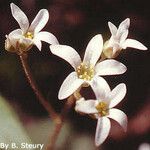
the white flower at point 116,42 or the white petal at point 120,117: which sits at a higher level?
the white flower at point 116,42

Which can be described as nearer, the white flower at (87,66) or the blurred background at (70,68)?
the white flower at (87,66)

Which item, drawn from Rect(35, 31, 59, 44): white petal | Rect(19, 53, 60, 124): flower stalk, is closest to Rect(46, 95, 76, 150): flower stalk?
Rect(19, 53, 60, 124): flower stalk

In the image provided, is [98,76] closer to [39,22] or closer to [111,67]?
[111,67]

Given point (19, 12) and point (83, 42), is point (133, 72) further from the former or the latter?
point (19, 12)

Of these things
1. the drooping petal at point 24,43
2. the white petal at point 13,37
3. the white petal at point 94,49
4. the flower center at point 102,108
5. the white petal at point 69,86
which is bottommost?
the flower center at point 102,108

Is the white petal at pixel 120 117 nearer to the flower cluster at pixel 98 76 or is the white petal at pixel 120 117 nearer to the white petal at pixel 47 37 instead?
the flower cluster at pixel 98 76

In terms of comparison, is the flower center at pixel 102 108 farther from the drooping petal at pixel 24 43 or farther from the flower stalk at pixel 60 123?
the drooping petal at pixel 24 43

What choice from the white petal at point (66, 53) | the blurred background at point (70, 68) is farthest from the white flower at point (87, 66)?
the blurred background at point (70, 68)

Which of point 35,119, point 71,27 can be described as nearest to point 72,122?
point 35,119

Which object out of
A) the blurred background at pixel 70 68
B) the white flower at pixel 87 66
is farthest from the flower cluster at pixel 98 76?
the blurred background at pixel 70 68
